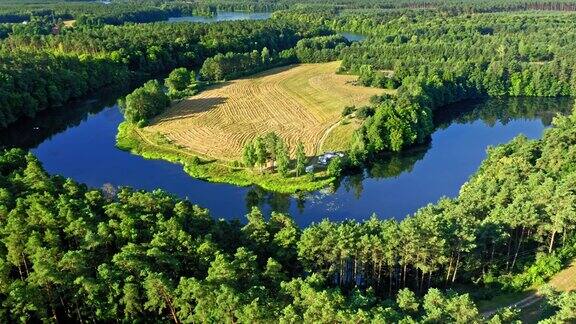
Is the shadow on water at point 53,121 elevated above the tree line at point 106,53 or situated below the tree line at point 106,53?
below

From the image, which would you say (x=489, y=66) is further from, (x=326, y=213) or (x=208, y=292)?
(x=208, y=292)

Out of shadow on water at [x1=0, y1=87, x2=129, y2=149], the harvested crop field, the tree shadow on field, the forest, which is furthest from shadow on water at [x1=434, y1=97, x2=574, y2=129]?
shadow on water at [x1=0, y1=87, x2=129, y2=149]

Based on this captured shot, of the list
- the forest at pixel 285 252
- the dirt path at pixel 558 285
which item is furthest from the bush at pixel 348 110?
the dirt path at pixel 558 285

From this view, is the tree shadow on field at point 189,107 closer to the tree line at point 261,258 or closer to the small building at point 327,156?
the small building at point 327,156

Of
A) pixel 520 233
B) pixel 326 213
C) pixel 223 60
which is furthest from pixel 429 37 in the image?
pixel 520 233

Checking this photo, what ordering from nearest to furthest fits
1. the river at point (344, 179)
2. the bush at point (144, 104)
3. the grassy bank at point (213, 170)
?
the river at point (344, 179) < the grassy bank at point (213, 170) < the bush at point (144, 104)

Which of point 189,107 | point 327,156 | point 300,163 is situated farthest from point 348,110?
point 189,107

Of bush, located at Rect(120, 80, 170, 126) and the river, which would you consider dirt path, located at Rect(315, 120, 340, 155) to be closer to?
the river
